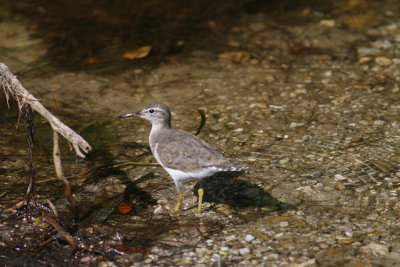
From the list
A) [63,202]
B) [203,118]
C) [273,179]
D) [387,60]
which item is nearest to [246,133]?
[203,118]

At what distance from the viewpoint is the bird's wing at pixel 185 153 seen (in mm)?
5957

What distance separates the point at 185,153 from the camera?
616cm

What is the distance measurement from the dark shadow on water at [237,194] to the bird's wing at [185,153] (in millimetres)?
444

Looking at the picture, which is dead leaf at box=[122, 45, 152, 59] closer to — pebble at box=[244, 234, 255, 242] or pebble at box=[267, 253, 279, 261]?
pebble at box=[244, 234, 255, 242]

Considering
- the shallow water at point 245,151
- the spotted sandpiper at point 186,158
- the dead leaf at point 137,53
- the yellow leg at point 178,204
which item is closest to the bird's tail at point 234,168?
the spotted sandpiper at point 186,158

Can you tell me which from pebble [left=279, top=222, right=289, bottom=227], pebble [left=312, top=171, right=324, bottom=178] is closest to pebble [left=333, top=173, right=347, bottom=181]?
pebble [left=312, top=171, right=324, bottom=178]

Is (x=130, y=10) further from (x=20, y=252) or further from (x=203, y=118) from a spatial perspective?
(x=20, y=252)

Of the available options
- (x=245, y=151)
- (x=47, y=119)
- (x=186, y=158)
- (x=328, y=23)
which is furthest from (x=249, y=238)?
(x=328, y=23)

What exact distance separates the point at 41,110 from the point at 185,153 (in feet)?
5.15

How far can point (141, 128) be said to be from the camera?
26.3ft

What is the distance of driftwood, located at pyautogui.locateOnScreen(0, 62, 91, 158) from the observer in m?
5.20

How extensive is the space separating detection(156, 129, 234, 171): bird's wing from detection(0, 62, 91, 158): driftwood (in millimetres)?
1134

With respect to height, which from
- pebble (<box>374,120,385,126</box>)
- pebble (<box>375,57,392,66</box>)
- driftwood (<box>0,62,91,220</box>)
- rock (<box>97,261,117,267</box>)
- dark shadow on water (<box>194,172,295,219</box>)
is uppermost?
driftwood (<box>0,62,91,220</box>)

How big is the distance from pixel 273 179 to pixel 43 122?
3.24m
